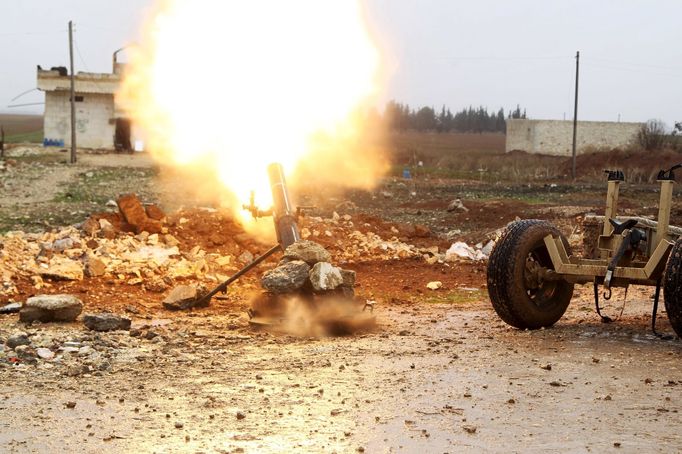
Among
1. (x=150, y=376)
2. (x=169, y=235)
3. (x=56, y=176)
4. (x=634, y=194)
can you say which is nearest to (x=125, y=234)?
(x=169, y=235)

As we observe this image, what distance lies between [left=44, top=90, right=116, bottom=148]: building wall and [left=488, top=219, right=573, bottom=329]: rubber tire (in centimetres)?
4490

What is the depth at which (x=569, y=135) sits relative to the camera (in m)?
63.3

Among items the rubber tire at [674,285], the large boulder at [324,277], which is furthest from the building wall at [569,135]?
the rubber tire at [674,285]

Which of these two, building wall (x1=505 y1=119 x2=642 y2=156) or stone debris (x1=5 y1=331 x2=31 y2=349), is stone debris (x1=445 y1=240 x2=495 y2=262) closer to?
stone debris (x1=5 y1=331 x2=31 y2=349)

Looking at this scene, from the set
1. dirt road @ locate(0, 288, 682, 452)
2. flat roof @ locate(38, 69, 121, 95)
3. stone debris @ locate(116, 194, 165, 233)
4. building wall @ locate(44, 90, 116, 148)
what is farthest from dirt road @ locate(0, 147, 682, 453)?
building wall @ locate(44, 90, 116, 148)

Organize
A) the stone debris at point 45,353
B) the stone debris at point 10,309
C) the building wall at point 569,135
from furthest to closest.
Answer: the building wall at point 569,135 < the stone debris at point 10,309 < the stone debris at point 45,353

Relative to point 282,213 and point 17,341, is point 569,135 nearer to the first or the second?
point 282,213

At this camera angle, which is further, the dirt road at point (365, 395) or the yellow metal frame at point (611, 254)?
the yellow metal frame at point (611, 254)

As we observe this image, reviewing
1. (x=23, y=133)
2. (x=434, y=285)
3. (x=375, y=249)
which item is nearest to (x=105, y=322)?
(x=434, y=285)

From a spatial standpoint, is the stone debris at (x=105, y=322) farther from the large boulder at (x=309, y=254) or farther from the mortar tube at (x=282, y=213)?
the mortar tube at (x=282, y=213)

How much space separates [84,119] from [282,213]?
1673 inches

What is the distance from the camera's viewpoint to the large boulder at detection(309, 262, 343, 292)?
10.8 m

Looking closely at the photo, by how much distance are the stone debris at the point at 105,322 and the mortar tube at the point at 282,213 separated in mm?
2710

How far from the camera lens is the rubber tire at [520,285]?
1000cm
